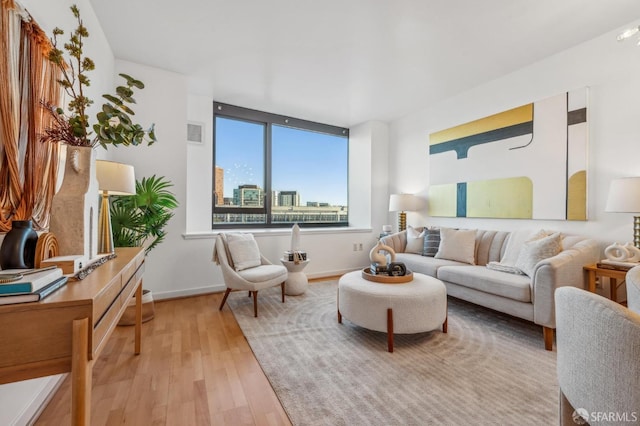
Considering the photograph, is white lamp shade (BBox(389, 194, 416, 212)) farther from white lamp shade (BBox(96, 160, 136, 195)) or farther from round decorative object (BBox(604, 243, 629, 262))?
white lamp shade (BBox(96, 160, 136, 195))

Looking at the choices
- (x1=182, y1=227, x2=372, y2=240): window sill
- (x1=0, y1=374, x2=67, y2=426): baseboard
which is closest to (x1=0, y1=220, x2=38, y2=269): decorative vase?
(x1=0, y1=374, x2=67, y2=426): baseboard

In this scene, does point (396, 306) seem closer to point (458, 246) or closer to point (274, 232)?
point (458, 246)

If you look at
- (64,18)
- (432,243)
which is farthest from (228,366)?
(432,243)

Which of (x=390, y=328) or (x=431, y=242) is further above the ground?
→ (x=431, y=242)

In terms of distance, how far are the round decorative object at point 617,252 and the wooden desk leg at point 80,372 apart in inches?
132

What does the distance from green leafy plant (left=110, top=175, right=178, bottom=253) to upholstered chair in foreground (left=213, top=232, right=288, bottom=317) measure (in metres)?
0.63

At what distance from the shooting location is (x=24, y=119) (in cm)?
132

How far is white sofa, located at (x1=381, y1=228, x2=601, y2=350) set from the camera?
2184 millimetres

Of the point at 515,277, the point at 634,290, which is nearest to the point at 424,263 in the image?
the point at 515,277

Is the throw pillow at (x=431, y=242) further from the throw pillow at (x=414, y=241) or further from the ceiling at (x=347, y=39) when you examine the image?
the ceiling at (x=347, y=39)

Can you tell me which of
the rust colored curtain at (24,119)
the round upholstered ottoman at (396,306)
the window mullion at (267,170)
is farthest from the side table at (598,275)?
the window mullion at (267,170)

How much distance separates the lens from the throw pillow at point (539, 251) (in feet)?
8.19

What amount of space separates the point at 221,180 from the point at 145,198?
170 cm

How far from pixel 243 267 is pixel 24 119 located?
2.13 meters
